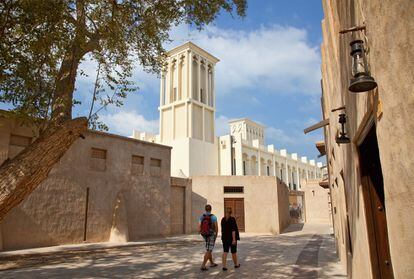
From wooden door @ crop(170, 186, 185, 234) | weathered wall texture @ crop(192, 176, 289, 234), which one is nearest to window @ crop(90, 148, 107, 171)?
wooden door @ crop(170, 186, 185, 234)

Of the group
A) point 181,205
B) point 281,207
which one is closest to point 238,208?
point 281,207

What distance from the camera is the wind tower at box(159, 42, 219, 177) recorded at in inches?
1565

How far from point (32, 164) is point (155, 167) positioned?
47.2 ft

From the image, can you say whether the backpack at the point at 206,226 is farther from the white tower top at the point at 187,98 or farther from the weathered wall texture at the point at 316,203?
the white tower top at the point at 187,98

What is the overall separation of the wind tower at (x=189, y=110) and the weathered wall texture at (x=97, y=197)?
1901 cm

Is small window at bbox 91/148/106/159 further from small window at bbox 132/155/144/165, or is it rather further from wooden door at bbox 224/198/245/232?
wooden door at bbox 224/198/245/232

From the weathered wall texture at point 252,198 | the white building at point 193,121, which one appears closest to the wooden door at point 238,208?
the weathered wall texture at point 252,198

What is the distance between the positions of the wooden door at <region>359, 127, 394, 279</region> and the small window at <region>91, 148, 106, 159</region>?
14.4m

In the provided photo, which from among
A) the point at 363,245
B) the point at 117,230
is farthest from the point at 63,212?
the point at 363,245

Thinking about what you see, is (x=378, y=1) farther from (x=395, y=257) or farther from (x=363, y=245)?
(x=363, y=245)

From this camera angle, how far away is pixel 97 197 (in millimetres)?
15812

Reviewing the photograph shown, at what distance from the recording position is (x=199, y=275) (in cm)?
782

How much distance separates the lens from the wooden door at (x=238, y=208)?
2286 centimetres

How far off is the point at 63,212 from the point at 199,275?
8890mm
